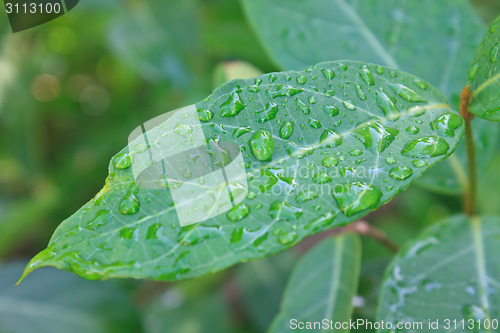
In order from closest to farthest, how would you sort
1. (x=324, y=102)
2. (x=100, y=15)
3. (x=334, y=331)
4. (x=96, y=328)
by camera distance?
(x=324, y=102), (x=334, y=331), (x=96, y=328), (x=100, y=15)

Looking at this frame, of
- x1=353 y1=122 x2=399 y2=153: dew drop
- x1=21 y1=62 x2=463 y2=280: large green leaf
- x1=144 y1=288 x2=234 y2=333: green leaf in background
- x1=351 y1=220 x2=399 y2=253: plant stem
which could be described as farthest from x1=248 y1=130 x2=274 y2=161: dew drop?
x1=144 y1=288 x2=234 y2=333: green leaf in background

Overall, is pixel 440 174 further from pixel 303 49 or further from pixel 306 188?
pixel 306 188

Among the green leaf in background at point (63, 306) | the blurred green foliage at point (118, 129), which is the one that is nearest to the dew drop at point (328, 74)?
the blurred green foliage at point (118, 129)

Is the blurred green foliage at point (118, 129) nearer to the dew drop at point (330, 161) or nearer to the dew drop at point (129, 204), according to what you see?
the dew drop at point (330, 161)

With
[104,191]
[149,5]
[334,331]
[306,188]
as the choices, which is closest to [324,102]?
[306,188]

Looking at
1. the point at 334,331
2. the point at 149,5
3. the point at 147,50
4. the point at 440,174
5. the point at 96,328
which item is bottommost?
the point at 96,328

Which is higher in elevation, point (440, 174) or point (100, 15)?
point (100, 15)

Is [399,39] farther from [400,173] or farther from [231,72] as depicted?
[400,173]
